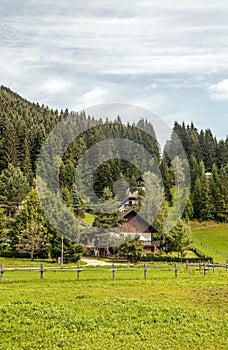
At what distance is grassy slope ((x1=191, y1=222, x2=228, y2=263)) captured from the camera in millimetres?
74375

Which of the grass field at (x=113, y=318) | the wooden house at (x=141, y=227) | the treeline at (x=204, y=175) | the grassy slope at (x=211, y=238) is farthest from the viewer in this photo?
the treeline at (x=204, y=175)

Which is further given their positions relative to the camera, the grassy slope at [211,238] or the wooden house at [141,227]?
the grassy slope at [211,238]

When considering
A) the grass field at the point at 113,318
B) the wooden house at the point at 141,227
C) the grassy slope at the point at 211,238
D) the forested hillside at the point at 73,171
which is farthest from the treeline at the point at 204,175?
the grass field at the point at 113,318

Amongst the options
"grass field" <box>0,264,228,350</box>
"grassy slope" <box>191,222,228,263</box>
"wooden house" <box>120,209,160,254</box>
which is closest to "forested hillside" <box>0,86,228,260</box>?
"grassy slope" <box>191,222,228,263</box>

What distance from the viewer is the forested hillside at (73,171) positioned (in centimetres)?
6391

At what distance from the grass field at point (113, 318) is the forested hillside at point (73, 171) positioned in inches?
1294

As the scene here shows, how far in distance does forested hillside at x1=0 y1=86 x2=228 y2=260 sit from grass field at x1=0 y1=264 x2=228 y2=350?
108 feet

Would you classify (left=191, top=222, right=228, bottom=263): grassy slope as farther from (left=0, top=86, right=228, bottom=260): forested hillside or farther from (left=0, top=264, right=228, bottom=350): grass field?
(left=0, top=264, right=228, bottom=350): grass field

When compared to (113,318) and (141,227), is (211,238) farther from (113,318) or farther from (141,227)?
(113,318)

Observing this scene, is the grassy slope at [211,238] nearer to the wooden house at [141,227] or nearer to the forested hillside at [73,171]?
the forested hillside at [73,171]

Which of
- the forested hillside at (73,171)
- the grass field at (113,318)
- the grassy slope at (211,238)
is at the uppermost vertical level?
the forested hillside at (73,171)

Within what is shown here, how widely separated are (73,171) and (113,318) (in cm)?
5663

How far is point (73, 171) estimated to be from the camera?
73.8 m

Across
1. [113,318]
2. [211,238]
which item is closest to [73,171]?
[211,238]
